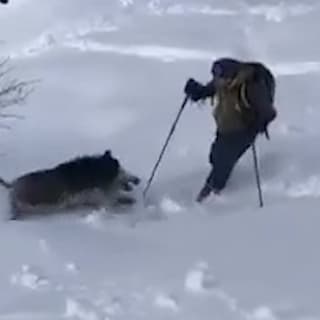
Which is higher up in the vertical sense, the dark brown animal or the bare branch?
the dark brown animal

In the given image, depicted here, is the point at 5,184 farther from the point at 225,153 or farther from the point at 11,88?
the point at 11,88

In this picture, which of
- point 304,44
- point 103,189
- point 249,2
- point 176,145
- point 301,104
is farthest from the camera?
point 249,2

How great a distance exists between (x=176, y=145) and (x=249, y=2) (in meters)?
3.84

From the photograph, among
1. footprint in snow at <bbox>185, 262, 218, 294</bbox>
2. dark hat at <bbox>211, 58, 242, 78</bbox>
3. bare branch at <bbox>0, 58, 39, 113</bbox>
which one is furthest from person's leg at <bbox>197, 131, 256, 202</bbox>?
bare branch at <bbox>0, 58, 39, 113</bbox>

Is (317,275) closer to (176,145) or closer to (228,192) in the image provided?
(228,192)

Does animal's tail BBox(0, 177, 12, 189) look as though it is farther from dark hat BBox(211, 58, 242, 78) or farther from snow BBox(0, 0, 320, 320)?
dark hat BBox(211, 58, 242, 78)

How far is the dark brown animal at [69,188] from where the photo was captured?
10.0 m

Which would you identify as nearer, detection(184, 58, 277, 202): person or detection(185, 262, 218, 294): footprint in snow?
detection(185, 262, 218, 294): footprint in snow

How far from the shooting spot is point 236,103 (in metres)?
9.95

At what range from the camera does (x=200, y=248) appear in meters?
9.22

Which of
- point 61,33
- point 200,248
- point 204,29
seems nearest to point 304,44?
point 204,29

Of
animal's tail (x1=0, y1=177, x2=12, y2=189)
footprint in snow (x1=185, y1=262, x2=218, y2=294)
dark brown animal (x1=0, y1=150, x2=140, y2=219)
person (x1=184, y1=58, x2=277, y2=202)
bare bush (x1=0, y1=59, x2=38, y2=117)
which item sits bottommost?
bare bush (x1=0, y1=59, x2=38, y2=117)

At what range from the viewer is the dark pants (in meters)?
10.1

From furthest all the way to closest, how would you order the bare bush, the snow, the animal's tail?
the bare bush → the animal's tail → the snow
